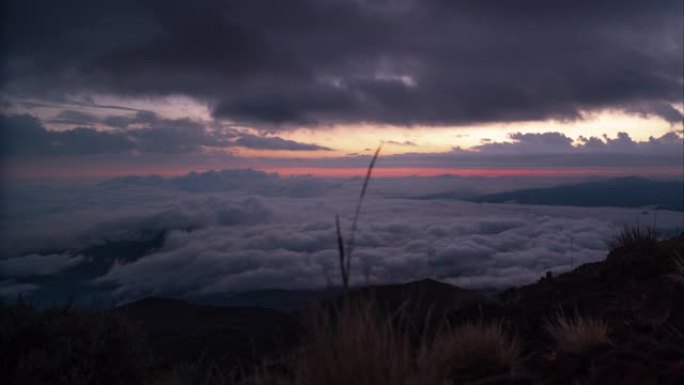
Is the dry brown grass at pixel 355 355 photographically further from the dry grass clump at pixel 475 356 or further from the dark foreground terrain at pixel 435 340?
the dry grass clump at pixel 475 356

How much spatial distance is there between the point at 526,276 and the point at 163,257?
395 ft

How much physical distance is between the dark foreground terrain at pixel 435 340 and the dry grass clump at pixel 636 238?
→ 55 millimetres

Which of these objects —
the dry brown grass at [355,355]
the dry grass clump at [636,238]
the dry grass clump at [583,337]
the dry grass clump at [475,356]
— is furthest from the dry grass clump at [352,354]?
the dry grass clump at [636,238]

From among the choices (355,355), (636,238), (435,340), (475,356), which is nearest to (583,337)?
(475,356)

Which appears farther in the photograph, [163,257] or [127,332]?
[163,257]

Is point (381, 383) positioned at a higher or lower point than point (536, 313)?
higher

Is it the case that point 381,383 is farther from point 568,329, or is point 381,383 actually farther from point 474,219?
point 474,219

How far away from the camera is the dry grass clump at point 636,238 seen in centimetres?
977

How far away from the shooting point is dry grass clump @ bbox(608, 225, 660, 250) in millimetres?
9766

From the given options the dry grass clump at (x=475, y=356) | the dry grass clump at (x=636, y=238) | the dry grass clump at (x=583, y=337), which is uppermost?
the dry grass clump at (x=636, y=238)

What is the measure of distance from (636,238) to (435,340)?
7.01 metres

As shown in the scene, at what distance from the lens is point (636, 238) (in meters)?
10.3

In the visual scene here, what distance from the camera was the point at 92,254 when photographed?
102 m

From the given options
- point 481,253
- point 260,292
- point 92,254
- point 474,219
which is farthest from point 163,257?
point 481,253
